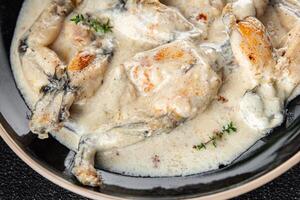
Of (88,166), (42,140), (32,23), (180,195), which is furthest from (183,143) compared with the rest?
(32,23)

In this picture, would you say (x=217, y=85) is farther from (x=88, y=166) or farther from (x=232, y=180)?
(x=88, y=166)

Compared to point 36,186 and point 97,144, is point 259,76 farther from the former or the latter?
point 36,186

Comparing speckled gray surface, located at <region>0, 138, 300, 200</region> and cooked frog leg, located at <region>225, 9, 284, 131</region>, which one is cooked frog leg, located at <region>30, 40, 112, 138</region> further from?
cooked frog leg, located at <region>225, 9, 284, 131</region>

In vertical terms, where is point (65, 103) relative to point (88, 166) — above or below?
above

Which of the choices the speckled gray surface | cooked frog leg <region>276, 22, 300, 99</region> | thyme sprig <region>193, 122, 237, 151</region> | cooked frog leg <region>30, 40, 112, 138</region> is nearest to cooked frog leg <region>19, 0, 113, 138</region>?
cooked frog leg <region>30, 40, 112, 138</region>

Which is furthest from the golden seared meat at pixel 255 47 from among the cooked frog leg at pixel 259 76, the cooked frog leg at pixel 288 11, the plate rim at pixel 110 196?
the plate rim at pixel 110 196

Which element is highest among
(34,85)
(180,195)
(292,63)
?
(292,63)

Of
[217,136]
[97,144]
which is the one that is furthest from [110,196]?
[217,136]
